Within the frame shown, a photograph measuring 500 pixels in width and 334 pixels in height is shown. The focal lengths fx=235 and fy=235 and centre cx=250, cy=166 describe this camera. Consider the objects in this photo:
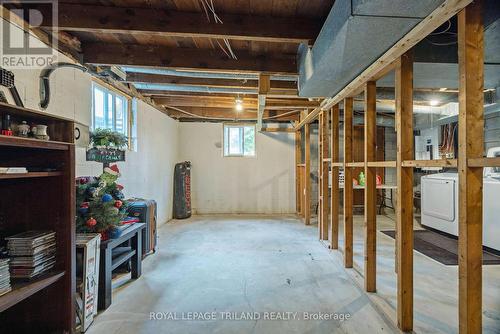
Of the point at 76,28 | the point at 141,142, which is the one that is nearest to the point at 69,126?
the point at 76,28

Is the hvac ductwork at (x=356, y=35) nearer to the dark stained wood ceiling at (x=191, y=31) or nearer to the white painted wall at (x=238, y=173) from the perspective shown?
the dark stained wood ceiling at (x=191, y=31)

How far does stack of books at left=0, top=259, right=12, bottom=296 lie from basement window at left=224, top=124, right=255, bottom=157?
4.94 meters

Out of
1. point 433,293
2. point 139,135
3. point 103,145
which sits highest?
point 139,135

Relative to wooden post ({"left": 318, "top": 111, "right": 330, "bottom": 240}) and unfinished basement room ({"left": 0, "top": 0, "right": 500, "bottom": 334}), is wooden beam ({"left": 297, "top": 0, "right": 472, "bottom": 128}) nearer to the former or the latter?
unfinished basement room ({"left": 0, "top": 0, "right": 500, "bottom": 334})

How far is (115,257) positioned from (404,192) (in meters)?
2.66

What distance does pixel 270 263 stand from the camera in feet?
9.77

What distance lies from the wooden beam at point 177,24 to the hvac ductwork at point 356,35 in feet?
0.95

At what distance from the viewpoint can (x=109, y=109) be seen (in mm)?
3330

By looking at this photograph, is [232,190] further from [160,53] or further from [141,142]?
[160,53]

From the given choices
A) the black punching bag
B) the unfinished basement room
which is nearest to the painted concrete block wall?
the unfinished basement room

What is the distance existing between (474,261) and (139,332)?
2.20 meters

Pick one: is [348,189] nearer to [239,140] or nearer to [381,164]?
[381,164]

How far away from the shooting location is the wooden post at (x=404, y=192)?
1771 mm

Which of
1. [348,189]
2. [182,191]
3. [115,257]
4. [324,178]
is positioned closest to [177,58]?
[115,257]
